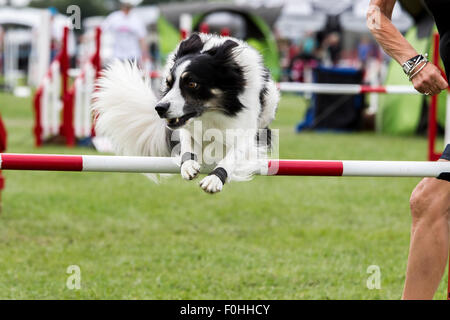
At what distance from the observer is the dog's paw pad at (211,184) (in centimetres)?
283

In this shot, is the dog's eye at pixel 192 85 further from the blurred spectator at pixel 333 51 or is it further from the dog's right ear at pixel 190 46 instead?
the blurred spectator at pixel 333 51

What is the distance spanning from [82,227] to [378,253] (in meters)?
2.26

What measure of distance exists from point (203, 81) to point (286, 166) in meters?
0.94

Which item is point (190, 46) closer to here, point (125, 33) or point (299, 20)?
point (125, 33)

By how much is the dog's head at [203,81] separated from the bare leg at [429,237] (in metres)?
1.05

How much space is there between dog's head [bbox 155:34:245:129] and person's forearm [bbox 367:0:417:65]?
780 millimetres

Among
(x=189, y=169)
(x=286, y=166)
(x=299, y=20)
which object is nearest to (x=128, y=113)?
(x=189, y=169)

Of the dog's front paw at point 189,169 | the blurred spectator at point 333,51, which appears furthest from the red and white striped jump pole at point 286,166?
the blurred spectator at point 333,51

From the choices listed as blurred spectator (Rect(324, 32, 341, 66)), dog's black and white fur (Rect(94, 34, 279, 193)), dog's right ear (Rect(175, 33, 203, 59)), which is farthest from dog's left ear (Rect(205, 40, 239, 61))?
blurred spectator (Rect(324, 32, 341, 66))

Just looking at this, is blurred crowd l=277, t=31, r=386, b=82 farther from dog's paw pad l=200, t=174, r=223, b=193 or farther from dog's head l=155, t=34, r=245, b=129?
dog's paw pad l=200, t=174, r=223, b=193

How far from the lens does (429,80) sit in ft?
8.38

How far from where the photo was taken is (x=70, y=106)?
9.16 m

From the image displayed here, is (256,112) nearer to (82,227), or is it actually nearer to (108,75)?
(108,75)

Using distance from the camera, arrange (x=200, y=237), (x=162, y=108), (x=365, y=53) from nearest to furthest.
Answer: (x=162, y=108) → (x=200, y=237) → (x=365, y=53)
